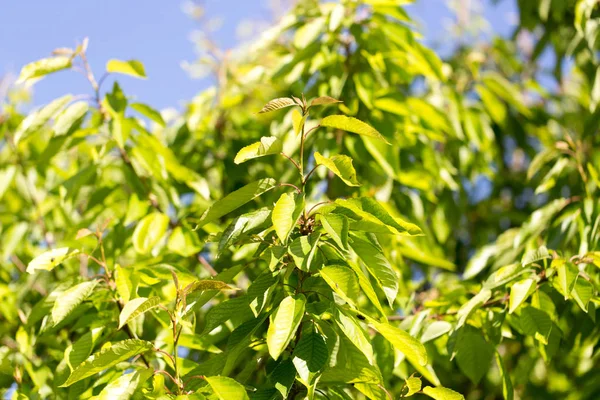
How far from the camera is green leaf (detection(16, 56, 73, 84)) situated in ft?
6.63

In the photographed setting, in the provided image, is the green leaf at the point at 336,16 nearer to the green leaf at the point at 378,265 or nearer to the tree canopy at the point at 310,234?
the tree canopy at the point at 310,234

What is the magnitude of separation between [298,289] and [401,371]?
0.78m

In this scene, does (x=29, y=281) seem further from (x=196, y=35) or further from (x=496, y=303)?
(x=196, y=35)

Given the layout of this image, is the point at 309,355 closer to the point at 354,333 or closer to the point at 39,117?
the point at 354,333

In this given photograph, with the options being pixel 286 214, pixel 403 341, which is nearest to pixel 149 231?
pixel 286 214

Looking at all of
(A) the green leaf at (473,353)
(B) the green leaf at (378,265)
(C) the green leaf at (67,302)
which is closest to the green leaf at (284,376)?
(B) the green leaf at (378,265)

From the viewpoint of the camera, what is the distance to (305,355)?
1.30 meters

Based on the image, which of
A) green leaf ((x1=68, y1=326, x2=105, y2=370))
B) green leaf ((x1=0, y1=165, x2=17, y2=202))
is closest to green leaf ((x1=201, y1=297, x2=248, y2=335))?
green leaf ((x1=68, y1=326, x2=105, y2=370))

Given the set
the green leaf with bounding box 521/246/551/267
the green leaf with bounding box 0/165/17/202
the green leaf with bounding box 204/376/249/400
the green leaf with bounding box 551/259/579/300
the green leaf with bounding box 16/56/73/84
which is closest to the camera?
the green leaf with bounding box 204/376/249/400

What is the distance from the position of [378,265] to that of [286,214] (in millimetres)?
207

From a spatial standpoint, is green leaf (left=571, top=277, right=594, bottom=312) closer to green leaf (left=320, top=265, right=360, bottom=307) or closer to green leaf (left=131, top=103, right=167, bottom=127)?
green leaf (left=320, top=265, right=360, bottom=307)

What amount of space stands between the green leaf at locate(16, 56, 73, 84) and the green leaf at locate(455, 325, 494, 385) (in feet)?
4.49

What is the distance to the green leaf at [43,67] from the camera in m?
2.02

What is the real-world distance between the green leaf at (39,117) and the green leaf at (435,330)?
1.24 m
